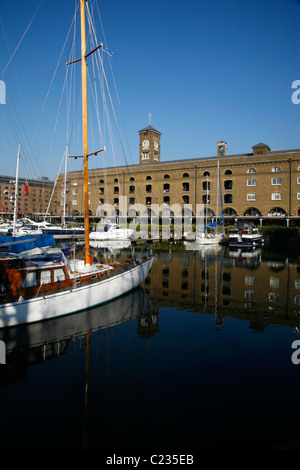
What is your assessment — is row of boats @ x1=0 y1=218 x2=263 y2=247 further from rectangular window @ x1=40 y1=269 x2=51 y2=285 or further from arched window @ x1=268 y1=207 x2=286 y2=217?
rectangular window @ x1=40 y1=269 x2=51 y2=285

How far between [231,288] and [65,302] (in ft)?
31.4

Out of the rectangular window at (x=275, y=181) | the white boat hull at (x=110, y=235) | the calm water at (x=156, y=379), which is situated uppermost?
the rectangular window at (x=275, y=181)

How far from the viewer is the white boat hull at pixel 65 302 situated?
10.2 metres

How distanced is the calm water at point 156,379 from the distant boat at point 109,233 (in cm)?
2701

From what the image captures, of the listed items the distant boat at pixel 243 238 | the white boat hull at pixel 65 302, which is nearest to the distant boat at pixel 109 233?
the distant boat at pixel 243 238

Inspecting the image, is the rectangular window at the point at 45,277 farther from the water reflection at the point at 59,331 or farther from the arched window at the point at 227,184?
the arched window at the point at 227,184

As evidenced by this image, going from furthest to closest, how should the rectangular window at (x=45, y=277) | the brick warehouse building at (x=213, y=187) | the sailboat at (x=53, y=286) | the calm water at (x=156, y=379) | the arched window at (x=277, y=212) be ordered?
the arched window at (x=277, y=212) → the brick warehouse building at (x=213, y=187) → the rectangular window at (x=45, y=277) → the sailboat at (x=53, y=286) → the calm water at (x=156, y=379)

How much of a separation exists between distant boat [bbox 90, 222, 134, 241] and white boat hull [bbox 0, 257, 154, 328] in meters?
26.4

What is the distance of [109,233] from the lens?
134 ft

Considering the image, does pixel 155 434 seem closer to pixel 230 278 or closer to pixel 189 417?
pixel 189 417

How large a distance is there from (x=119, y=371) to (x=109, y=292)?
221 inches

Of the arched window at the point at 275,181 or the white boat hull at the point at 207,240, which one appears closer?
the white boat hull at the point at 207,240

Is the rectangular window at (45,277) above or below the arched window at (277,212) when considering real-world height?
below

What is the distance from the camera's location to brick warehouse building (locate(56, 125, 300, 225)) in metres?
47.6
